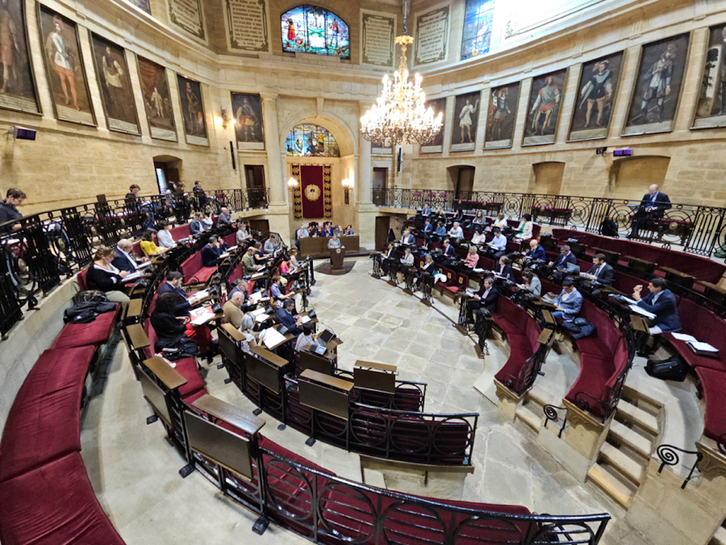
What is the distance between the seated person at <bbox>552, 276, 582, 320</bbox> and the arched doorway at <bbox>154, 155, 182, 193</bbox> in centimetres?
1405

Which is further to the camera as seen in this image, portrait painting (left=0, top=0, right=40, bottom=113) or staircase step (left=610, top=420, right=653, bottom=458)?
portrait painting (left=0, top=0, right=40, bottom=113)

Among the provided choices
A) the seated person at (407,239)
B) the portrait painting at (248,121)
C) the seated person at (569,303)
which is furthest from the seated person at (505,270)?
the portrait painting at (248,121)

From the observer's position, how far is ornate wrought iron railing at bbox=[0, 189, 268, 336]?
2.76 metres

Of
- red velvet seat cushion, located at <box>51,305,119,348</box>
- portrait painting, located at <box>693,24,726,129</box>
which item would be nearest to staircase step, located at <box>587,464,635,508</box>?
red velvet seat cushion, located at <box>51,305,119,348</box>

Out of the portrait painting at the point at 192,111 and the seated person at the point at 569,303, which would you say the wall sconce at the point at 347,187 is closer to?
the portrait painting at the point at 192,111

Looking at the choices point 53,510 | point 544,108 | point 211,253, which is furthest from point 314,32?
point 53,510

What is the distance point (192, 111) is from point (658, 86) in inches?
656

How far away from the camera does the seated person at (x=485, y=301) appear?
21.7 ft

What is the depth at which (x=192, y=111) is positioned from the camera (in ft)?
40.8

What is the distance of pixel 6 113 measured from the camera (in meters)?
6.36

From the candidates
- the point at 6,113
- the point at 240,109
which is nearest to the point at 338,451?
the point at 6,113

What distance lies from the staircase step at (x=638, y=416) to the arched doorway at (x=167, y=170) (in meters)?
15.2

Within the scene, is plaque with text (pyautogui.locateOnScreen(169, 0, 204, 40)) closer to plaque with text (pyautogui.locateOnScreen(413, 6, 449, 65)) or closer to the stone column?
the stone column

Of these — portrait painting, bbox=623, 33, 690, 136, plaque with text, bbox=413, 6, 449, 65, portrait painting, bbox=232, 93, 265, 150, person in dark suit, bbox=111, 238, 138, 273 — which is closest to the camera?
person in dark suit, bbox=111, 238, 138, 273
